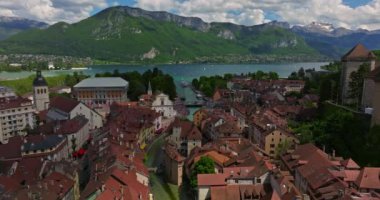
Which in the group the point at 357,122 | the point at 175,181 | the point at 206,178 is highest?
the point at 357,122

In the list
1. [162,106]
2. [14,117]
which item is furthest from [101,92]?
[14,117]

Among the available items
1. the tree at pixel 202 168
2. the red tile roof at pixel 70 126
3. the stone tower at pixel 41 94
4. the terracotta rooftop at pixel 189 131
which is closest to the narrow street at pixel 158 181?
the tree at pixel 202 168

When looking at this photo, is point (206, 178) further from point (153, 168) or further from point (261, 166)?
point (153, 168)

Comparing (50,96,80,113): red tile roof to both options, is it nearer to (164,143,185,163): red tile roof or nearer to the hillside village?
the hillside village

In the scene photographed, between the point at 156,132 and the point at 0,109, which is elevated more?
the point at 0,109

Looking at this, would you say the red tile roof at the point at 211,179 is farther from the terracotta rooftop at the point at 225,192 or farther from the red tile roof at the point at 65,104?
the red tile roof at the point at 65,104

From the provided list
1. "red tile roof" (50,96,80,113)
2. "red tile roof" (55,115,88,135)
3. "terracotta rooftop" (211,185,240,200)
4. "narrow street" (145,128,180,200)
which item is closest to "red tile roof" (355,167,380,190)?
"terracotta rooftop" (211,185,240,200)

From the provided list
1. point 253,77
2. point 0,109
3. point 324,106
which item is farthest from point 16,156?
point 253,77
